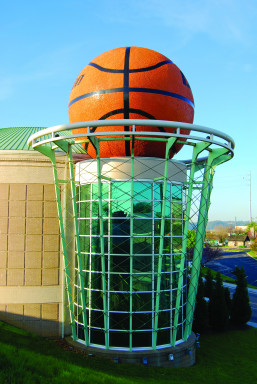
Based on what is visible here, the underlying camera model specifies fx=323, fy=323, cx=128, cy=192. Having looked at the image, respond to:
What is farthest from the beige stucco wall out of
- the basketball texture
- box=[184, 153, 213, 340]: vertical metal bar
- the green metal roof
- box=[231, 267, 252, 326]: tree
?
box=[231, 267, 252, 326]: tree

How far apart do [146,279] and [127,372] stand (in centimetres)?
337

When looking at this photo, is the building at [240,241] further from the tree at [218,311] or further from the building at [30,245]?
the building at [30,245]

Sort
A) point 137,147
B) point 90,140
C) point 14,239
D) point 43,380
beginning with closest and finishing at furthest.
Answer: point 43,380
point 90,140
point 137,147
point 14,239

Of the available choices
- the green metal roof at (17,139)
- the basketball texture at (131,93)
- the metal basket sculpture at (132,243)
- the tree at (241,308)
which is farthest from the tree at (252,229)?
the basketball texture at (131,93)

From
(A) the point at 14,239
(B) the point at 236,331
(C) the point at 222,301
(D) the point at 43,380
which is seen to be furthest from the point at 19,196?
(B) the point at 236,331

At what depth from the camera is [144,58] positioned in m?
12.9

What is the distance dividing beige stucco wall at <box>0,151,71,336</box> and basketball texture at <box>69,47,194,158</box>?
3.38 meters

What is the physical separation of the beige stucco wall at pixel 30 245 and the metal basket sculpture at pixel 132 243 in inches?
44.0

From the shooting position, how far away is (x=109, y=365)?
11422mm

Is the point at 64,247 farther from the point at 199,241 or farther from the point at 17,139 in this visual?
the point at 17,139

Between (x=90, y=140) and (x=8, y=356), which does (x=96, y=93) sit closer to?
(x=90, y=140)

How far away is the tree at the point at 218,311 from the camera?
1809 centimetres

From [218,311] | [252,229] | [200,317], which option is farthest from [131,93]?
[252,229]

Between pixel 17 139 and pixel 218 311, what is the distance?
1482 cm
